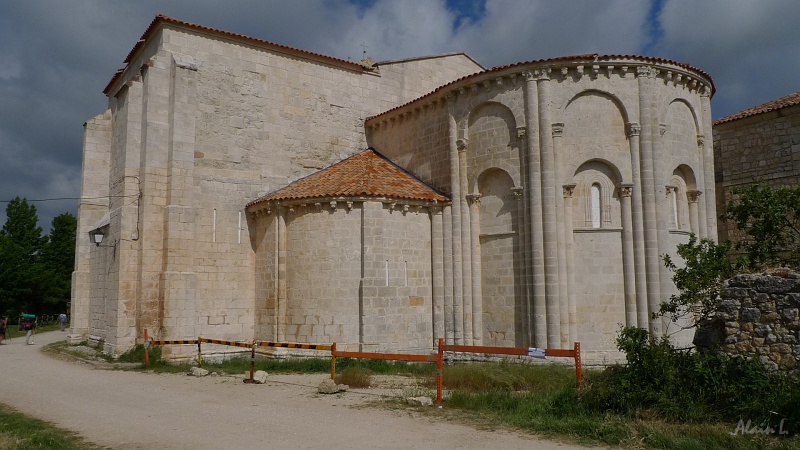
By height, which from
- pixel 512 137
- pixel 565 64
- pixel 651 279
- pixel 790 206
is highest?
pixel 565 64

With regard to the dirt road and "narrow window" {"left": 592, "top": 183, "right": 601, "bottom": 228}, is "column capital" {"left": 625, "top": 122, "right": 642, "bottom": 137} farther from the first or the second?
the dirt road

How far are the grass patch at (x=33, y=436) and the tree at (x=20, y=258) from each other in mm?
39289

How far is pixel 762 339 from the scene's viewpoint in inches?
303

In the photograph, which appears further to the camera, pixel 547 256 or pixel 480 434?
pixel 547 256

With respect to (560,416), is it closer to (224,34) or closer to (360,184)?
(360,184)

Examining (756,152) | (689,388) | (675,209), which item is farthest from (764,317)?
(756,152)

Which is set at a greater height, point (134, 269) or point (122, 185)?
point (122, 185)

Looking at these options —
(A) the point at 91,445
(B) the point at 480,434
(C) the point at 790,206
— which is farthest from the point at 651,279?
(A) the point at 91,445

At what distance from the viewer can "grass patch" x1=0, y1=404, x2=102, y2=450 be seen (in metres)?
7.24

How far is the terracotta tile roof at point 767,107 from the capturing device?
20.8 metres

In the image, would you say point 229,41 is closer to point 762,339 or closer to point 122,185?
point 122,185

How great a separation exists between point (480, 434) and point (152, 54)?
54.0 ft

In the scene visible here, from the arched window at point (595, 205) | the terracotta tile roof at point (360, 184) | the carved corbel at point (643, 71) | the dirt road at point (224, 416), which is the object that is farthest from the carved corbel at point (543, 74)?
the dirt road at point (224, 416)

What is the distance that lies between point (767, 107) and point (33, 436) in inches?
976
